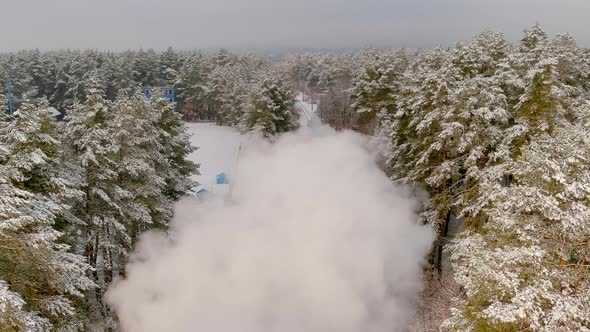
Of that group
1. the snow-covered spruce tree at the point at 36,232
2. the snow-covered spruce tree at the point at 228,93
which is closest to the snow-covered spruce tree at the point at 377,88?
the snow-covered spruce tree at the point at 228,93

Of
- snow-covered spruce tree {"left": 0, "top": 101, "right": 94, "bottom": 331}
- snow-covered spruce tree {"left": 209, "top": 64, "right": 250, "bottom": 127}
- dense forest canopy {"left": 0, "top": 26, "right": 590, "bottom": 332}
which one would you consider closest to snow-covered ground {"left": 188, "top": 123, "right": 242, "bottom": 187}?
snow-covered spruce tree {"left": 209, "top": 64, "right": 250, "bottom": 127}

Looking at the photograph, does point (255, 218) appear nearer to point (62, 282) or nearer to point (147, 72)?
point (62, 282)

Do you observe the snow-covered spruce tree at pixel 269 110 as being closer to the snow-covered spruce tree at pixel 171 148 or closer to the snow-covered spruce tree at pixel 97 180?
the snow-covered spruce tree at pixel 171 148

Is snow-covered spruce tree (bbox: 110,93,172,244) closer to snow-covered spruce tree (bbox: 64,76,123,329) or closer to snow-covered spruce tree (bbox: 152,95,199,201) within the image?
snow-covered spruce tree (bbox: 64,76,123,329)

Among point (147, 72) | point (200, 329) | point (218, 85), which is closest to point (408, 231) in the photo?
point (200, 329)

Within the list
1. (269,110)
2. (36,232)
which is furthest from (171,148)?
(269,110)

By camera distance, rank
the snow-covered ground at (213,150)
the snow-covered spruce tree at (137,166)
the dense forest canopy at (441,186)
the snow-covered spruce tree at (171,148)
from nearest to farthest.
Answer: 1. the dense forest canopy at (441,186)
2. the snow-covered spruce tree at (137,166)
3. the snow-covered spruce tree at (171,148)
4. the snow-covered ground at (213,150)
